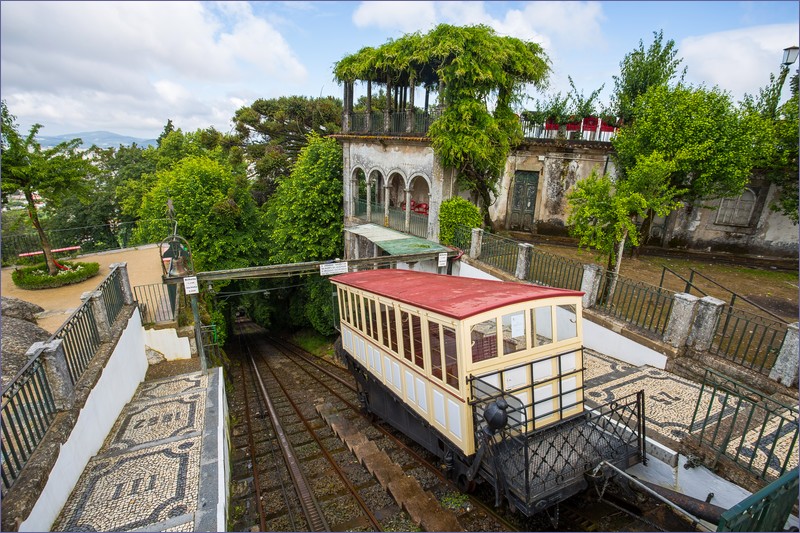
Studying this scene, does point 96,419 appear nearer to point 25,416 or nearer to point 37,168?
point 25,416

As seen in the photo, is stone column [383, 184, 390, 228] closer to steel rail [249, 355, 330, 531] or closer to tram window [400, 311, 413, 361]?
steel rail [249, 355, 330, 531]

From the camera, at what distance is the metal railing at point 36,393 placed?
16.6 ft

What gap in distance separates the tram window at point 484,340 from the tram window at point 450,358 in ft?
1.09

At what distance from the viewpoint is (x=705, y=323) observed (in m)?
8.52

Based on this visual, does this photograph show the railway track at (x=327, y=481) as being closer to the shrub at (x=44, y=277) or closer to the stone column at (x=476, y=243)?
the stone column at (x=476, y=243)

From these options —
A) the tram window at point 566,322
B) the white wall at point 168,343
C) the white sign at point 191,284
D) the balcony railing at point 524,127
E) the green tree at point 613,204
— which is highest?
the balcony railing at point 524,127

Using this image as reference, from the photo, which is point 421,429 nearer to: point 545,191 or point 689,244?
point 545,191

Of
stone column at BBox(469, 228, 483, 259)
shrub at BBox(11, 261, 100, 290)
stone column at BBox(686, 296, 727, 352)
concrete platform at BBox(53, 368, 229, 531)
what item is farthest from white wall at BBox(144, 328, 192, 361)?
stone column at BBox(686, 296, 727, 352)

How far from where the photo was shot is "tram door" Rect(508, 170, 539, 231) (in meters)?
19.7

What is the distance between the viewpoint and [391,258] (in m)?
12.9

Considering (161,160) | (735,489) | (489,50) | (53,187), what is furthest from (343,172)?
(735,489)

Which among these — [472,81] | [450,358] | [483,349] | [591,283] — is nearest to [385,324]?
[450,358]

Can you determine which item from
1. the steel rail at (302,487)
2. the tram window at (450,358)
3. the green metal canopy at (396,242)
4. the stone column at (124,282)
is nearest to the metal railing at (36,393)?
the stone column at (124,282)

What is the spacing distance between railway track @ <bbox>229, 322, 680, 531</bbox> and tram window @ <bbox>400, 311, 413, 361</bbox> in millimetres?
2679
